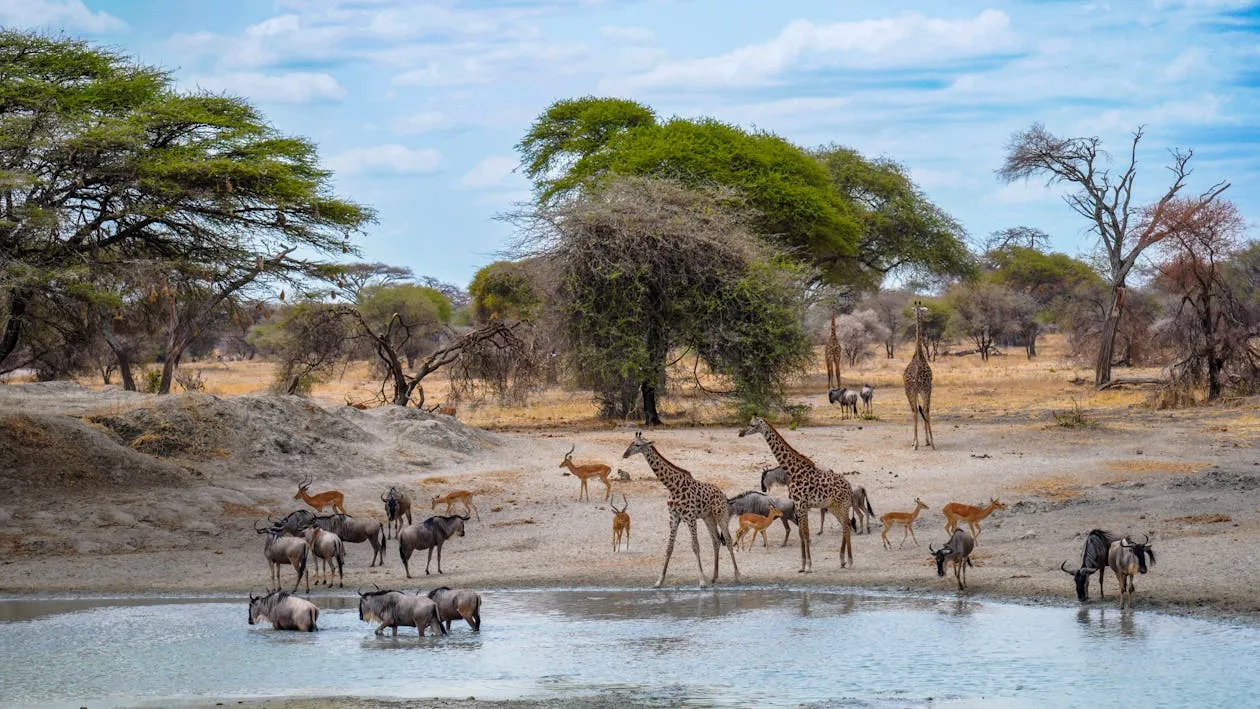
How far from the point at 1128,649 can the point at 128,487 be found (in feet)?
43.8

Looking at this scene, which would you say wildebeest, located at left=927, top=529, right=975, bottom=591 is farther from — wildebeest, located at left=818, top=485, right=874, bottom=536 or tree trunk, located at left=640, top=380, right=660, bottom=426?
tree trunk, located at left=640, top=380, right=660, bottom=426

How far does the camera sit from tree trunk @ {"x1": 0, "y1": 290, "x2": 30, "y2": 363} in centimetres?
1936

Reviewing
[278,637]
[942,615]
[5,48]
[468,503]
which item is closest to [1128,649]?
[942,615]

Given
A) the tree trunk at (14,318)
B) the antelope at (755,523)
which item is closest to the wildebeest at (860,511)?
the antelope at (755,523)

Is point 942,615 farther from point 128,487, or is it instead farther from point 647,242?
point 647,242

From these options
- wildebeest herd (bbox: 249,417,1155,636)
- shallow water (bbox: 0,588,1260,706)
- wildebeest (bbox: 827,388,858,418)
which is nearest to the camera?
shallow water (bbox: 0,588,1260,706)

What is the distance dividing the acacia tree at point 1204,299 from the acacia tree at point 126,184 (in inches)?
824

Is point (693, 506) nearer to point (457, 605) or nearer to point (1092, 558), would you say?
point (457, 605)

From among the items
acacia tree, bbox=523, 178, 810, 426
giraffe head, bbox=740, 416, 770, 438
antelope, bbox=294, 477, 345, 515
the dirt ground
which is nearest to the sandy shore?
the dirt ground

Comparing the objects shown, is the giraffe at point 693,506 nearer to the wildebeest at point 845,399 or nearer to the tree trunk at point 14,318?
the tree trunk at point 14,318

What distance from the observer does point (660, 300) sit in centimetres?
3291

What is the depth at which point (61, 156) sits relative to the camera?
20516 mm

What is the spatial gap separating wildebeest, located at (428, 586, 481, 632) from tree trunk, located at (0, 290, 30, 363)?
10250 millimetres

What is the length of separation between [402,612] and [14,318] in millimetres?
11875
